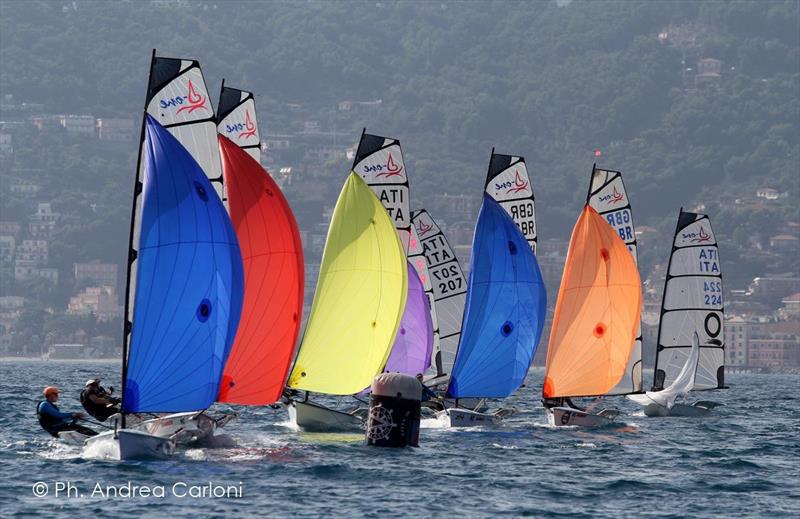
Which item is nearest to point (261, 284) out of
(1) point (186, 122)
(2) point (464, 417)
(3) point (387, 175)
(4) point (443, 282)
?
(1) point (186, 122)

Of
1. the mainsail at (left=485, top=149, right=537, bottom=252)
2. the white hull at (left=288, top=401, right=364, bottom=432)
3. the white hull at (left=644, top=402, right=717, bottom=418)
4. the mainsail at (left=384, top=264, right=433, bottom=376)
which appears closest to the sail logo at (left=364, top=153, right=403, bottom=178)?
the mainsail at (left=384, top=264, right=433, bottom=376)

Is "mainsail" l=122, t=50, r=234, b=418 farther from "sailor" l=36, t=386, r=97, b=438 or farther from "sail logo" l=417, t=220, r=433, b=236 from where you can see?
"sail logo" l=417, t=220, r=433, b=236

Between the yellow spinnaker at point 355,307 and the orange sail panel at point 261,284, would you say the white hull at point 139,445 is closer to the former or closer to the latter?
the orange sail panel at point 261,284

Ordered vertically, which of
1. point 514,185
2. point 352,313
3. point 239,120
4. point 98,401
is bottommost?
point 98,401

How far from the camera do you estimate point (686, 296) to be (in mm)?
56438

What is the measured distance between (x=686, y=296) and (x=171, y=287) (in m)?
27.3

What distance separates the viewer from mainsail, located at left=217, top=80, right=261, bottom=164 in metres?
43.1

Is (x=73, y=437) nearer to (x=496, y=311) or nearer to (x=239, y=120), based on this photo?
(x=239, y=120)

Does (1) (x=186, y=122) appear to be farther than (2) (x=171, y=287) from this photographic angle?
Yes

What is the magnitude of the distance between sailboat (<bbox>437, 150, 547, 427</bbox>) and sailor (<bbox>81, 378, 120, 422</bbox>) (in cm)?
1027

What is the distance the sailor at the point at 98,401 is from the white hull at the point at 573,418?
13.3 meters

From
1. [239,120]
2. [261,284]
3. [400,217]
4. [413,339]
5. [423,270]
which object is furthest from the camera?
[423,270]

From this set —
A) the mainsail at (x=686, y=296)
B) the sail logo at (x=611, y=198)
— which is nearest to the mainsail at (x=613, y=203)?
the sail logo at (x=611, y=198)

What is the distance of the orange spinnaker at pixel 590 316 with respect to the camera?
1763 inches
